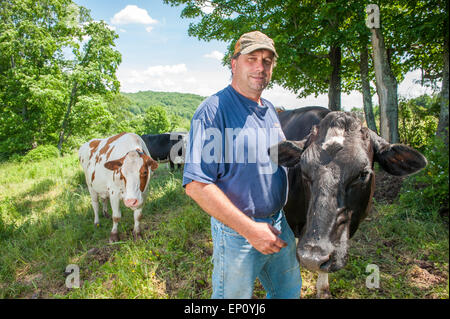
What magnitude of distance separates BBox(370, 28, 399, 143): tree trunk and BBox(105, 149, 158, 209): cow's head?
5.75m

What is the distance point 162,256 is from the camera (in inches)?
146

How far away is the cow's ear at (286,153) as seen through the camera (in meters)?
1.68

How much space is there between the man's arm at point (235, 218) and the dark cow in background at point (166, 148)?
10.3m

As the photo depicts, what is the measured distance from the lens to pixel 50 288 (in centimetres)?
353

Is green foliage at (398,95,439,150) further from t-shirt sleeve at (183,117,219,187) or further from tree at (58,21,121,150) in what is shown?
tree at (58,21,121,150)

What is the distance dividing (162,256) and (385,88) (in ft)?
20.5

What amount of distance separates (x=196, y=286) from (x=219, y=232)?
198 centimetres

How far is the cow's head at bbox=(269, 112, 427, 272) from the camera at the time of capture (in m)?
1.48

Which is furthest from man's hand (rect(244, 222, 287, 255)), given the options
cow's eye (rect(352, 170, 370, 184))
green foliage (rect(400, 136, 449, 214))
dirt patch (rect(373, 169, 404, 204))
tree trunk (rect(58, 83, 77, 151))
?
tree trunk (rect(58, 83, 77, 151))

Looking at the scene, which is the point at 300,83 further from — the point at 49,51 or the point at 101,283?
the point at 49,51

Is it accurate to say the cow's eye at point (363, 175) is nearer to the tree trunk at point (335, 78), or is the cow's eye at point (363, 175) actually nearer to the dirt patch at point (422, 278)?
the dirt patch at point (422, 278)

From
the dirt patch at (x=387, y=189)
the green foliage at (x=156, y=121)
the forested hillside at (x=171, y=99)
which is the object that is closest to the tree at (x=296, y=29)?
the dirt patch at (x=387, y=189)
